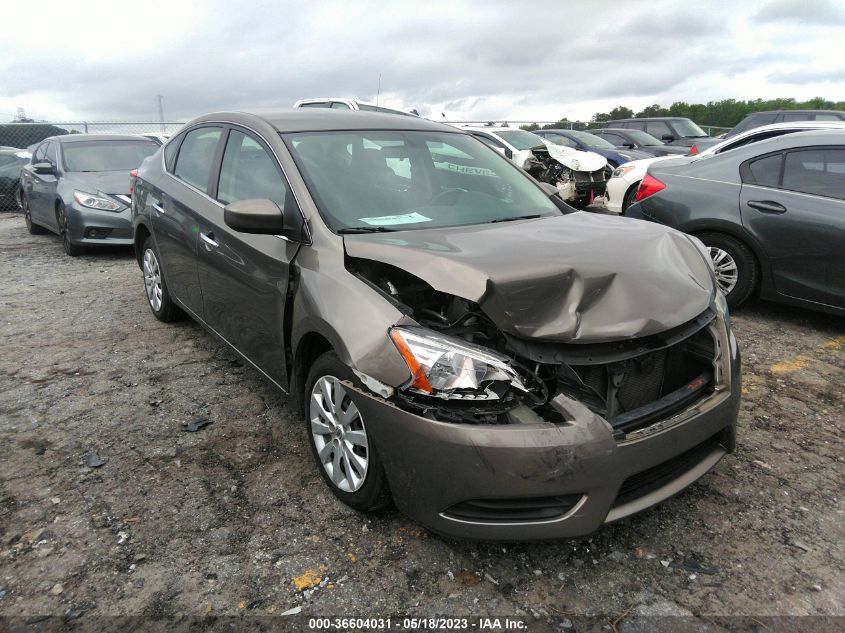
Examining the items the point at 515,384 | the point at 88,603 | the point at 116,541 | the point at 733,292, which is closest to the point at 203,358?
the point at 116,541

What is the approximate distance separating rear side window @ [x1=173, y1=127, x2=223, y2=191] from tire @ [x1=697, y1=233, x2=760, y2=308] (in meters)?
3.96

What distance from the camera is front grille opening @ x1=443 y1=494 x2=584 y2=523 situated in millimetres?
2086

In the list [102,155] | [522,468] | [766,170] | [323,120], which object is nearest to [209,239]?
[323,120]

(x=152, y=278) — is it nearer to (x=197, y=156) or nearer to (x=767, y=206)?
(x=197, y=156)

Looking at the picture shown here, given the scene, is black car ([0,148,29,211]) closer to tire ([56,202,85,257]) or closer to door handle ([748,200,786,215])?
tire ([56,202,85,257])

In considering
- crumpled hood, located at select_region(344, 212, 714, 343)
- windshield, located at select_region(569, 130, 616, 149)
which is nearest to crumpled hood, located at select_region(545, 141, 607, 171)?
windshield, located at select_region(569, 130, 616, 149)

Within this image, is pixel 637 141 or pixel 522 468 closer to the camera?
pixel 522 468

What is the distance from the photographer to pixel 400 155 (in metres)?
3.40

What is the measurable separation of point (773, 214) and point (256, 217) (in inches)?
159

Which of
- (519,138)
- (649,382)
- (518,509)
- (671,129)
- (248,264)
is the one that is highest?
(671,129)

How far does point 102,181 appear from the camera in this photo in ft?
25.8

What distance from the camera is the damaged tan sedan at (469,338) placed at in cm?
208

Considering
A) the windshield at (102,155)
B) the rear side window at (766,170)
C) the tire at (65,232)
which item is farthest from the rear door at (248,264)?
the windshield at (102,155)

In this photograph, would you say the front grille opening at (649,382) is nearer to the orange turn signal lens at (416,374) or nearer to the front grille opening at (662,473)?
the front grille opening at (662,473)
